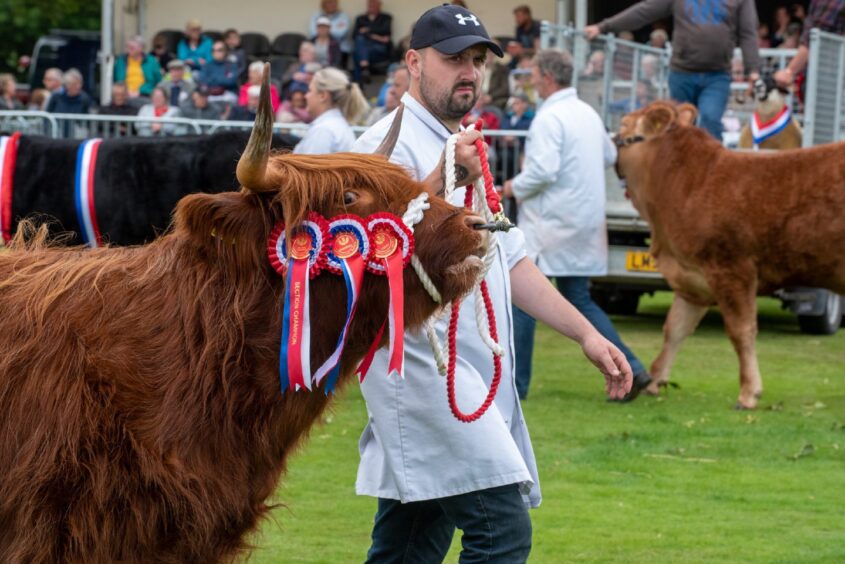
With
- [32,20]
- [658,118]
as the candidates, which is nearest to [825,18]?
[658,118]

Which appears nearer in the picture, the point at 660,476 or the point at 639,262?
the point at 660,476

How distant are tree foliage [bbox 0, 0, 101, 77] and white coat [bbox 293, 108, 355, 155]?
2738 cm

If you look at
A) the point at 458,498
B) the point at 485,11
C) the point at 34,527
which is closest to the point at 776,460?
the point at 458,498

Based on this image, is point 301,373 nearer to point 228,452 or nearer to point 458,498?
point 228,452

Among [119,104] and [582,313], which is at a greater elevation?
[119,104]

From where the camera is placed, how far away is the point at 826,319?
45.5 ft

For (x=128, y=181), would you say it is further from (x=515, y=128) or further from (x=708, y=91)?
(x=515, y=128)

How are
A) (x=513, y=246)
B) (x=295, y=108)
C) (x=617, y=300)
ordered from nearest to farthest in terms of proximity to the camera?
1. (x=513, y=246)
2. (x=617, y=300)
3. (x=295, y=108)

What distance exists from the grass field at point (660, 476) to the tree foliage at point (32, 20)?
1067 inches

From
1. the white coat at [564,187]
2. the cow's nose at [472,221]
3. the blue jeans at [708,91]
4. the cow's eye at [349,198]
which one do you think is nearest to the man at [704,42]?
the blue jeans at [708,91]

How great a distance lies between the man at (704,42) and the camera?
1205cm

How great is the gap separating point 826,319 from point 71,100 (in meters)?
12.9

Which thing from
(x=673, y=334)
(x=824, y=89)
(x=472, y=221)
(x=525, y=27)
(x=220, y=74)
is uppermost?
(x=525, y=27)

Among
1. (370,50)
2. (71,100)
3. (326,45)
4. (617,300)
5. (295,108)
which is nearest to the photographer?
(617,300)
